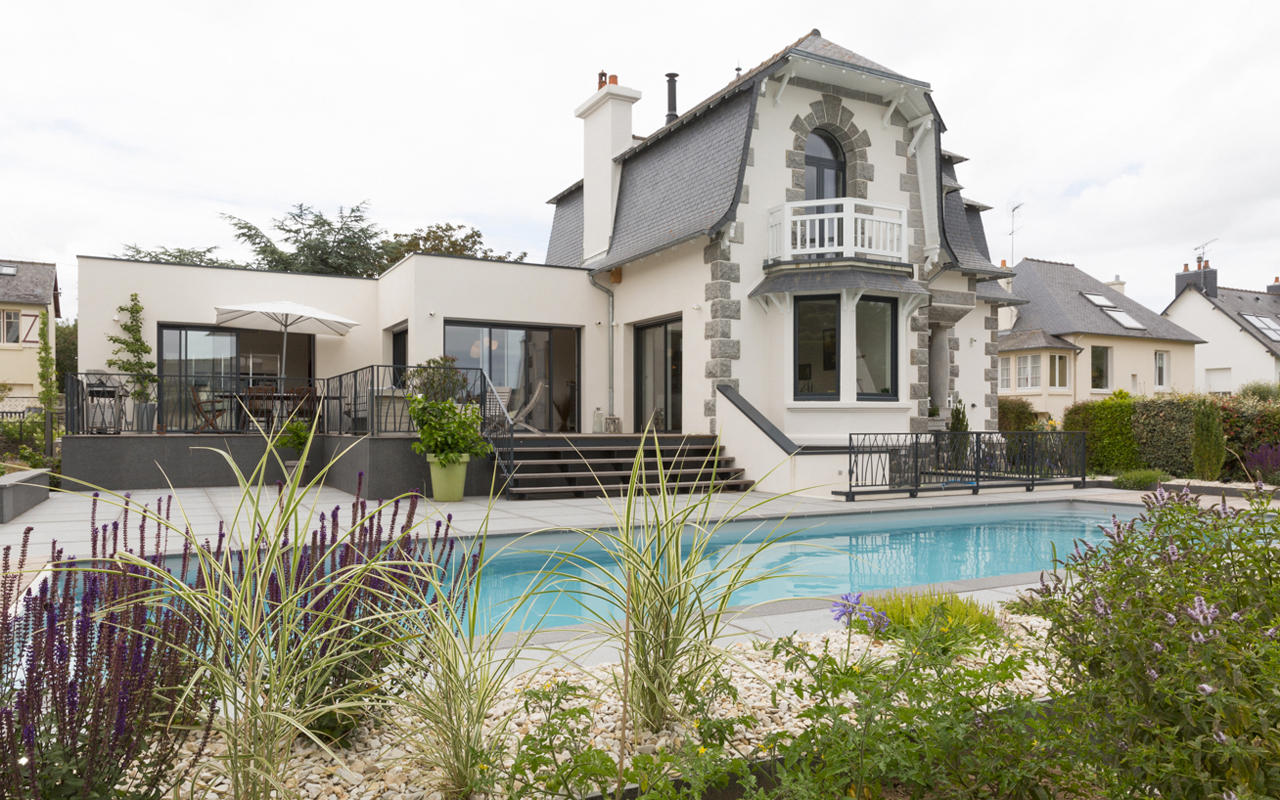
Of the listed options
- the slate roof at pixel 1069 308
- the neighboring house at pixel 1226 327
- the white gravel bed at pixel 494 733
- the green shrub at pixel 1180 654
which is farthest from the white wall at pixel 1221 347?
the white gravel bed at pixel 494 733

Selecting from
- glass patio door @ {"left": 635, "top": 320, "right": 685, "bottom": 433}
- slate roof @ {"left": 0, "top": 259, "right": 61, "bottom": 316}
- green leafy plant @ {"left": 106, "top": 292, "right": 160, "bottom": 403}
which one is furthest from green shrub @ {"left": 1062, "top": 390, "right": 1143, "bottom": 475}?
slate roof @ {"left": 0, "top": 259, "right": 61, "bottom": 316}

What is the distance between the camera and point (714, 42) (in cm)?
1462

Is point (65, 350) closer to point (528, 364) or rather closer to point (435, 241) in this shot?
point (435, 241)

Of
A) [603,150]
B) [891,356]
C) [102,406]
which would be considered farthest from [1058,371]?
[102,406]

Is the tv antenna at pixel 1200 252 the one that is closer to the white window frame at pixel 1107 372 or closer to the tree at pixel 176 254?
the white window frame at pixel 1107 372

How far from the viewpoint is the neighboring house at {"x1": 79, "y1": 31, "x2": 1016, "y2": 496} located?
1166 centimetres

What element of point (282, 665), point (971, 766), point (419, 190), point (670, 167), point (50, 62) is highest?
point (419, 190)

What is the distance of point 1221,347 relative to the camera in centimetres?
2847

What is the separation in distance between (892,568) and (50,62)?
16.2 metres

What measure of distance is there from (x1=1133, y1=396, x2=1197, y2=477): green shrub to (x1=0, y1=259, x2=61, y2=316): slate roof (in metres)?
32.9

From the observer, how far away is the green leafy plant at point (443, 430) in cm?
937

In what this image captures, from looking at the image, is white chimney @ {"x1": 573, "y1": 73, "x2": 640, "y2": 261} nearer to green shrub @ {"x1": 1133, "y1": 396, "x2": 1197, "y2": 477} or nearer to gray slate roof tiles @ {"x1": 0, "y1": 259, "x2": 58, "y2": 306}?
green shrub @ {"x1": 1133, "y1": 396, "x2": 1197, "y2": 477}

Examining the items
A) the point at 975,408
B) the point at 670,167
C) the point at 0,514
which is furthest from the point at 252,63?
the point at 975,408

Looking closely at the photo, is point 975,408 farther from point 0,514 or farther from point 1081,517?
point 0,514
